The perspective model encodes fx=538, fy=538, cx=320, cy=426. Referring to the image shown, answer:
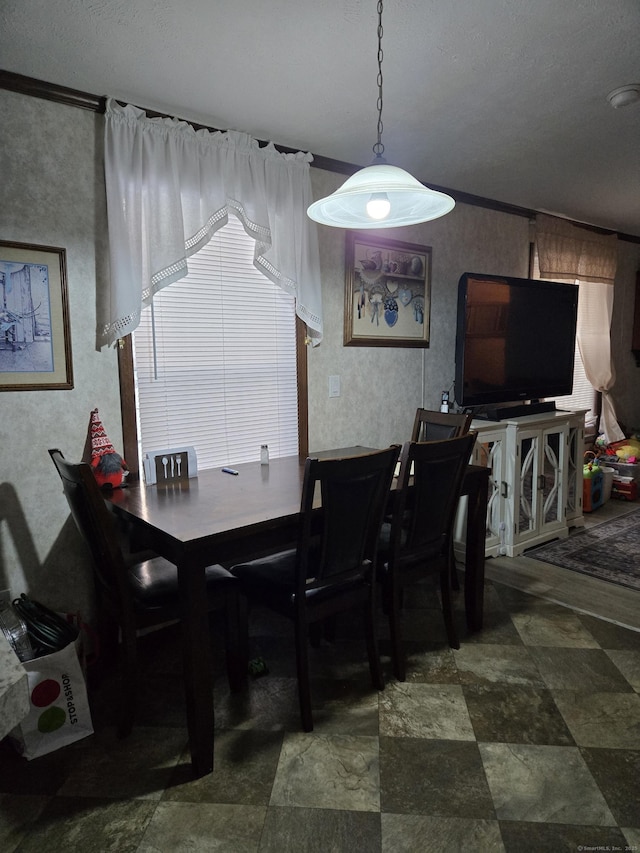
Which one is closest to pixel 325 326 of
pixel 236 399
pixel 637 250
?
pixel 236 399

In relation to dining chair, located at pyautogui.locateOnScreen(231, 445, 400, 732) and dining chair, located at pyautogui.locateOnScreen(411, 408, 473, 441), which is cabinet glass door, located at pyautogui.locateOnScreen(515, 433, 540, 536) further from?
dining chair, located at pyautogui.locateOnScreen(231, 445, 400, 732)

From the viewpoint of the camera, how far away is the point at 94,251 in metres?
2.27

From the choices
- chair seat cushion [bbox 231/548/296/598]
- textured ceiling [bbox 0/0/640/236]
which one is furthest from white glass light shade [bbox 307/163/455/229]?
chair seat cushion [bbox 231/548/296/598]

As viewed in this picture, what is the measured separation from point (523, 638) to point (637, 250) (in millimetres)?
4386

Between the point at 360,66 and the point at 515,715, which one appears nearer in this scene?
the point at 515,715

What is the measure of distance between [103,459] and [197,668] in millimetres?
985

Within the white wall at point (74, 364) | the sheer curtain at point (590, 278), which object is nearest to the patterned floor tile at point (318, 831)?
the white wall at point (74, 364)

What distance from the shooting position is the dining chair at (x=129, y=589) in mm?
1730

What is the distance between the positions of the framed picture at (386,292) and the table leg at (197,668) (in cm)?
190

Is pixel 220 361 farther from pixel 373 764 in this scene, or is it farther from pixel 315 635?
pixel 373 764

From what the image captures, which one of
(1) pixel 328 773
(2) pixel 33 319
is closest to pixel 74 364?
(2) pixel 33 319

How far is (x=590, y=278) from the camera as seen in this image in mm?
4574

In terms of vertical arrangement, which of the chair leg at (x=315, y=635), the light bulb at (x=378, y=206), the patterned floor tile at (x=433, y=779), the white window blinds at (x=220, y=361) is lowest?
the patterned floor tile at (x=433, y=779)

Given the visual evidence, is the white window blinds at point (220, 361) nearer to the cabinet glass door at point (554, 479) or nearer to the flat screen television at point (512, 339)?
the flat screen television at point (512, 339)
